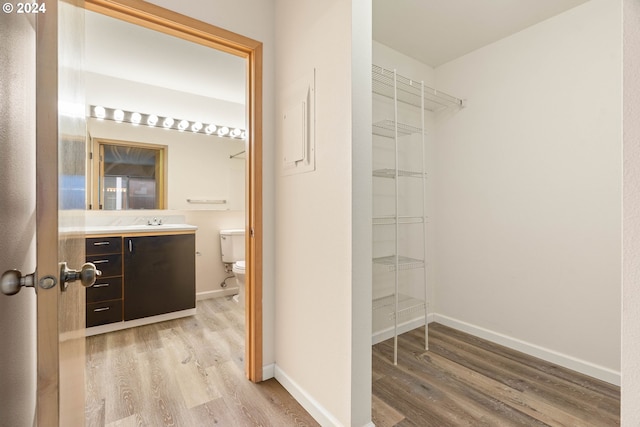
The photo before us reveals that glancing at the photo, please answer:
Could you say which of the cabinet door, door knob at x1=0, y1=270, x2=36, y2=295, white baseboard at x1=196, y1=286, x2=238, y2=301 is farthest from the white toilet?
door knob at x1=0, y1=270, x2=36, y2=295

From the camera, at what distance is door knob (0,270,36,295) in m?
0.62

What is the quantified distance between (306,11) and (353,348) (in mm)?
1719

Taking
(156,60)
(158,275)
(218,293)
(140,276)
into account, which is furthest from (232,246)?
(156,60)

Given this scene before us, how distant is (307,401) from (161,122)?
3.14 metres

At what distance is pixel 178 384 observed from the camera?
1.87 metres

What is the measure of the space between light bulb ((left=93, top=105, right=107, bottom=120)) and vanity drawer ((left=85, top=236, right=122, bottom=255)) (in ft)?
4.19

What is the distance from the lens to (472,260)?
8.67 feet

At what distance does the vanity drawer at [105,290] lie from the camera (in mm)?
2545

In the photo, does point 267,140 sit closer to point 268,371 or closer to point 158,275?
point 268,371

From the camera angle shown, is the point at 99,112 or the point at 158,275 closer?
the point at 158,275

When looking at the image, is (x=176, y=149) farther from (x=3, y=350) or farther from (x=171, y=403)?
(x=3, y=350)

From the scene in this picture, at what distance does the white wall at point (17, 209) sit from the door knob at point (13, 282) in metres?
0.20

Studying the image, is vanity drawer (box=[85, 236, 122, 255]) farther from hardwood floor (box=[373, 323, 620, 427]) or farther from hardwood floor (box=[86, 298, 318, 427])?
hardwood floor (box=[373, 323, 620, 427])

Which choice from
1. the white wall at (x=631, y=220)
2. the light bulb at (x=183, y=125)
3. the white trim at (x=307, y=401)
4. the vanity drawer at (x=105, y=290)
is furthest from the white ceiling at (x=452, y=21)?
the vanity drawer at (x=105, y=290)
